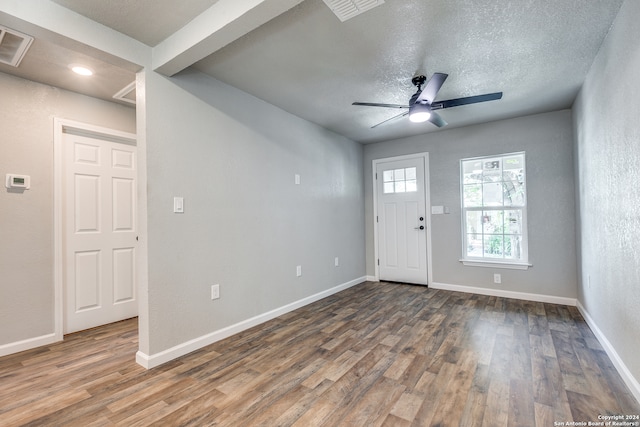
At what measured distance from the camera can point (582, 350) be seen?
2.40m

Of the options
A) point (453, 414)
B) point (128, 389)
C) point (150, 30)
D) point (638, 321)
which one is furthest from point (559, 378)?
point (150, 30)

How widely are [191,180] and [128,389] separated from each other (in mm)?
1579

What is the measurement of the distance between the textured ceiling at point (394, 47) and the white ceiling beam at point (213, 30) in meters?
A: 0.04

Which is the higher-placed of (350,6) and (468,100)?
(350,6)

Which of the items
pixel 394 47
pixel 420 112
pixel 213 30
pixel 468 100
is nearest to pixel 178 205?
pixel 213 30

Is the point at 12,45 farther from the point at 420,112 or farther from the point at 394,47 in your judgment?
the point at 420,112

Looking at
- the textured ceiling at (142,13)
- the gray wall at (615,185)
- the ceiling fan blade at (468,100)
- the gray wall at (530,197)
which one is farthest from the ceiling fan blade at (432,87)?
the gray wall at (530,197)

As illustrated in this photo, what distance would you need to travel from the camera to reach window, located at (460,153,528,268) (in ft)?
13.1

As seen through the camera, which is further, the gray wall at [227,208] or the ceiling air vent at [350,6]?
the gray wall at [227,208]

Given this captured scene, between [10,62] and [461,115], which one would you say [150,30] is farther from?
[461,115]

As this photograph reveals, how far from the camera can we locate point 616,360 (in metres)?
2.11

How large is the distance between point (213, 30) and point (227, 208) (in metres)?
1.50

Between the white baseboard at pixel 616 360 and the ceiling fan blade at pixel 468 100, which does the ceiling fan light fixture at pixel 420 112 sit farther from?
the white baseboard at pixel 616 360

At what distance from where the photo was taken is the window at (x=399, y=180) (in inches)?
188
